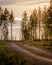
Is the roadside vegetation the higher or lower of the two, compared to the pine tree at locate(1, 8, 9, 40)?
lower

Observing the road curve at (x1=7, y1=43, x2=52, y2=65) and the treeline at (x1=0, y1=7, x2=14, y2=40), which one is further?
the treeline at (x1=0, y1=7, x2=14, y2=40)

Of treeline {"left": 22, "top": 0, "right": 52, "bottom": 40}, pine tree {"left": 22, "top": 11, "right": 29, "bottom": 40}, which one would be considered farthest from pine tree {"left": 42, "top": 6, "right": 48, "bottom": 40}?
pine tree {"left": 22, "top": 11, "right": 29, "bottom": 40}

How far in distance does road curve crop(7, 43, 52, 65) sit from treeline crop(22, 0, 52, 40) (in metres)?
0.14

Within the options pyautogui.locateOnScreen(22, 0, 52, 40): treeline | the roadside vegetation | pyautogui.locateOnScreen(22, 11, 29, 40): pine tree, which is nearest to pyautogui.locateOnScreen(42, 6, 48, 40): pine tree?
pyautogui.locateOnScreen(22, 0, 52, 40): treeline

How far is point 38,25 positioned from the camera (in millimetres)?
2545

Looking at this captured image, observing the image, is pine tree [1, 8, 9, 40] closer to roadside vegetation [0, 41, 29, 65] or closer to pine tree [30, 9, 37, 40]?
roadside vegetation [0, 41, 29, 65]

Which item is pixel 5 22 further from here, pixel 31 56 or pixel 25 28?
pixel 31 56

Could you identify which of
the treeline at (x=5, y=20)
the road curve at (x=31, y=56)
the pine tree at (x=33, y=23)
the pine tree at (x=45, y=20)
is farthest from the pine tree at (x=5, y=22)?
the pine tree at (x=45, y=20)

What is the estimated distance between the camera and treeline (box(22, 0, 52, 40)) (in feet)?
8.23

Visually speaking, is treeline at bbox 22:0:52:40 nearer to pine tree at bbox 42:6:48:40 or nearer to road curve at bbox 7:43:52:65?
pine tree at bbox 42:6:48:40

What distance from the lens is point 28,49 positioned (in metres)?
2.52

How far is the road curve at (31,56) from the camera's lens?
2.42 m

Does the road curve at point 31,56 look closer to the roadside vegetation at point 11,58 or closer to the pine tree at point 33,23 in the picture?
the roadside vegetation at point 11,58

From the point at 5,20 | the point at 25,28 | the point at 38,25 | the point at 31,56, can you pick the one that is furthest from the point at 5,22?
the point at 31,56
